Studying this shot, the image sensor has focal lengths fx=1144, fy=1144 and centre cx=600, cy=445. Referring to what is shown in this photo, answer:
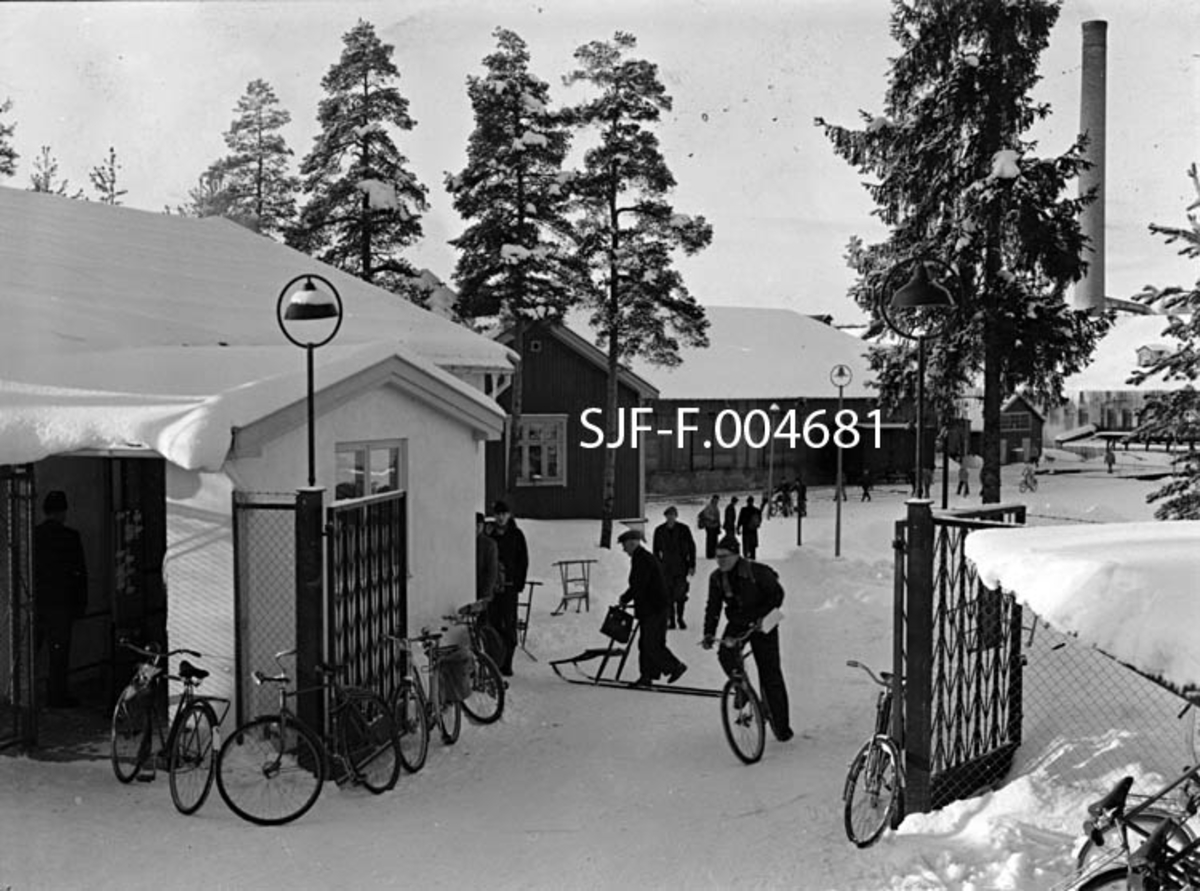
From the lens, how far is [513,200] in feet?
81.9

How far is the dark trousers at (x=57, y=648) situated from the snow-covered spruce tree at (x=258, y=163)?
22.0 m

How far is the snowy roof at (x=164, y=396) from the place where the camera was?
7.70 m

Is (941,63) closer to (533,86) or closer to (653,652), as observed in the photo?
(533,86)

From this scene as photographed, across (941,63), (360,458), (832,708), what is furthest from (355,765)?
(941,63)

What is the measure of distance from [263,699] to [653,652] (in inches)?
169

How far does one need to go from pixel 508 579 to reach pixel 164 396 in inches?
206

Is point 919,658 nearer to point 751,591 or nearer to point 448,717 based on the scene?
point 751,591

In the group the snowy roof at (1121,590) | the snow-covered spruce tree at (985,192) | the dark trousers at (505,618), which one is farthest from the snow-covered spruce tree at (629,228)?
the snowy roof at (1121,590)

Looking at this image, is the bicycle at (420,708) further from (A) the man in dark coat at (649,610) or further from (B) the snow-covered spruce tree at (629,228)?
(B) the snow-covered spruce tree at (629,228)

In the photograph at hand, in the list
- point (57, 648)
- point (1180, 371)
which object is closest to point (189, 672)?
Answer: point (57, 648)

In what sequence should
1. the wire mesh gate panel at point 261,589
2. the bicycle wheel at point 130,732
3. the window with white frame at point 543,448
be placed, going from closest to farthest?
the bicycle wheel at point 130,732, the wire mesh gate panel at point 261,589, the window with white frame at point 543,448

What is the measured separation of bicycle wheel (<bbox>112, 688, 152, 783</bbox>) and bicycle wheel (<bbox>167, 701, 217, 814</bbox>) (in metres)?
0.54

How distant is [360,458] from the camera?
9.70 meters

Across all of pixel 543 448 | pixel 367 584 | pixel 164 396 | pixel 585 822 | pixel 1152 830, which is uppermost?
pixel 164 396
